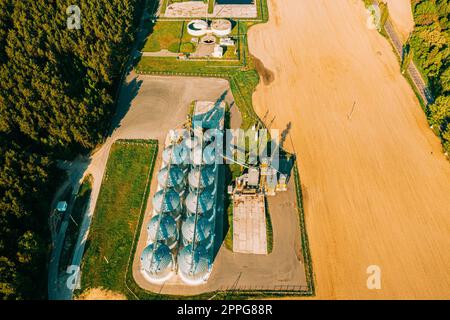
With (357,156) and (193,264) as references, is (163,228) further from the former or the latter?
(357,156)

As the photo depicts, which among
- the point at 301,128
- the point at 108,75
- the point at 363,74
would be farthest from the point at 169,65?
the point at 363,74

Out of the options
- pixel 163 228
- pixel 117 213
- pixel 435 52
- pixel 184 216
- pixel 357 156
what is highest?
pixel 435 52

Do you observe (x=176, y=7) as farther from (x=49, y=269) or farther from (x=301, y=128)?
(x=49, y=269)

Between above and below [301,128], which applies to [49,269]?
below

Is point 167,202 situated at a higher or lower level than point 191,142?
lower

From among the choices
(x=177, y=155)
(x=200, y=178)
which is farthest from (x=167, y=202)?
(x=177, y=155)

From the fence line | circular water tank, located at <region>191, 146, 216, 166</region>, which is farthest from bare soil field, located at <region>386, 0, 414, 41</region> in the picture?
circular water tank, located at <region>191, 146, 216, 166</region>

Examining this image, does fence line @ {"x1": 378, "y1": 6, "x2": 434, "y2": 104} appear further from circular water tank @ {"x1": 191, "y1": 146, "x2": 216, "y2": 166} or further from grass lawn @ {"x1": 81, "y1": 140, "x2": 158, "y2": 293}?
grass lawn @ {"x1": 81, "y1": 140, "x2": 158, "y2": 293}
